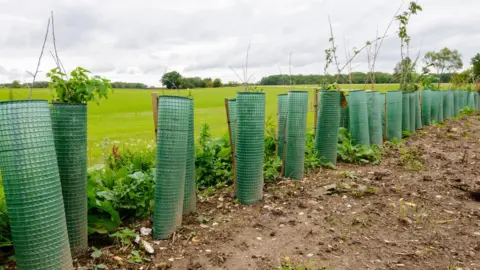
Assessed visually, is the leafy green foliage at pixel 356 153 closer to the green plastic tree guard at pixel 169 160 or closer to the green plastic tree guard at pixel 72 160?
the green plastic tree guard at pixel 169 160

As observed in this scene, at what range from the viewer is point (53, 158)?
8.50 ft

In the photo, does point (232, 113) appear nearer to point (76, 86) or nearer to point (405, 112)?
point (76, 86)

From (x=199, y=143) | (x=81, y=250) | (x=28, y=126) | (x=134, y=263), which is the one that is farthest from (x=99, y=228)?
(x=199, y=143)

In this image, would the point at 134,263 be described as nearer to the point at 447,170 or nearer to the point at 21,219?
the point at 21,219

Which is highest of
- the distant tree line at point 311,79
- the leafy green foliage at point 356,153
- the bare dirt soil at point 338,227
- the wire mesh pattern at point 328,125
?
the distant tree line at point 311,79

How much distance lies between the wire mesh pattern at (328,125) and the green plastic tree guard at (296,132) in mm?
631

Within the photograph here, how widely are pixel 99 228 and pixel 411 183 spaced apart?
3950mm

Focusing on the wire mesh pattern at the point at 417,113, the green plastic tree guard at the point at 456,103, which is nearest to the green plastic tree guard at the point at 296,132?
the wire mesh pattern at the point at 417,113

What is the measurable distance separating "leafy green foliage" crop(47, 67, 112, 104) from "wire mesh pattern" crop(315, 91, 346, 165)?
349 centimetres

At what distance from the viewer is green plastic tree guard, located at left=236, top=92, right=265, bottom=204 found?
13.7 ft

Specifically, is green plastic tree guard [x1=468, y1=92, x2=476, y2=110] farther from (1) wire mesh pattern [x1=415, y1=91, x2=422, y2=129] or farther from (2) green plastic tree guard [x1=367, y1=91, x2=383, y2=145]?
(2) green plastic tree guard [x1=367, y1=91, x2=383, y2=145]

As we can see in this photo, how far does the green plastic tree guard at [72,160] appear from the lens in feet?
9.48

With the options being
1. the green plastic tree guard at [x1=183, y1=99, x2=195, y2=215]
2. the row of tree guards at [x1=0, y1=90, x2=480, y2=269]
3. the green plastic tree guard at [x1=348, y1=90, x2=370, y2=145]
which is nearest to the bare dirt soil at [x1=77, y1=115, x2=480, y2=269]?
the green plastic tree guard at [x1=183, y1=99, x2=195, y2=215]

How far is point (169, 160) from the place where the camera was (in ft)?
10.9
